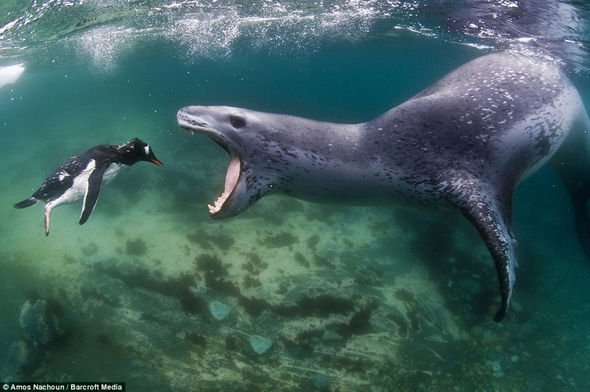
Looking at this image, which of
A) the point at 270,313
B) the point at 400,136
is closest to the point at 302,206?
the point at 270,313

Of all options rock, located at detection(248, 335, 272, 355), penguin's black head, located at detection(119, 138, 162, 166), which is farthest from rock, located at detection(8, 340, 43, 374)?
penguin's black head, located at detection(119, 138, 162, 166)

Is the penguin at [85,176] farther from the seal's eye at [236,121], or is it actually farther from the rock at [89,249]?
the rock at [89,249]

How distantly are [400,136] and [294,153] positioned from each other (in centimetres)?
102

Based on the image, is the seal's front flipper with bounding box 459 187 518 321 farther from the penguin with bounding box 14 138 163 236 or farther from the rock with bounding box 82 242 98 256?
the rock with bounding box 82 242 98 256

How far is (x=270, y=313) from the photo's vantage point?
5395mm

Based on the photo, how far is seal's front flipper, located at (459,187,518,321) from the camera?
2635 mm

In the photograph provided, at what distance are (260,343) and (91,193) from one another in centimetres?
301

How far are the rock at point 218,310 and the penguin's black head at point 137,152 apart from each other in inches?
99.8

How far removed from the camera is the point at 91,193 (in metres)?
4.29

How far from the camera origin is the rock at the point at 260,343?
481cm

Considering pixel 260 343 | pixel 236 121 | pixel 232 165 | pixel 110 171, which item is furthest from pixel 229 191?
pixel 110 171

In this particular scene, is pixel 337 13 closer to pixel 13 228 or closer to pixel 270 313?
pixel 270 313

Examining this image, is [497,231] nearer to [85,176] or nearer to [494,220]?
[494,220]

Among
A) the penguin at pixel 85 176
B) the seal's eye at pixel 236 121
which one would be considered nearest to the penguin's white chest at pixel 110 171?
the penguin at pixel 85 176
